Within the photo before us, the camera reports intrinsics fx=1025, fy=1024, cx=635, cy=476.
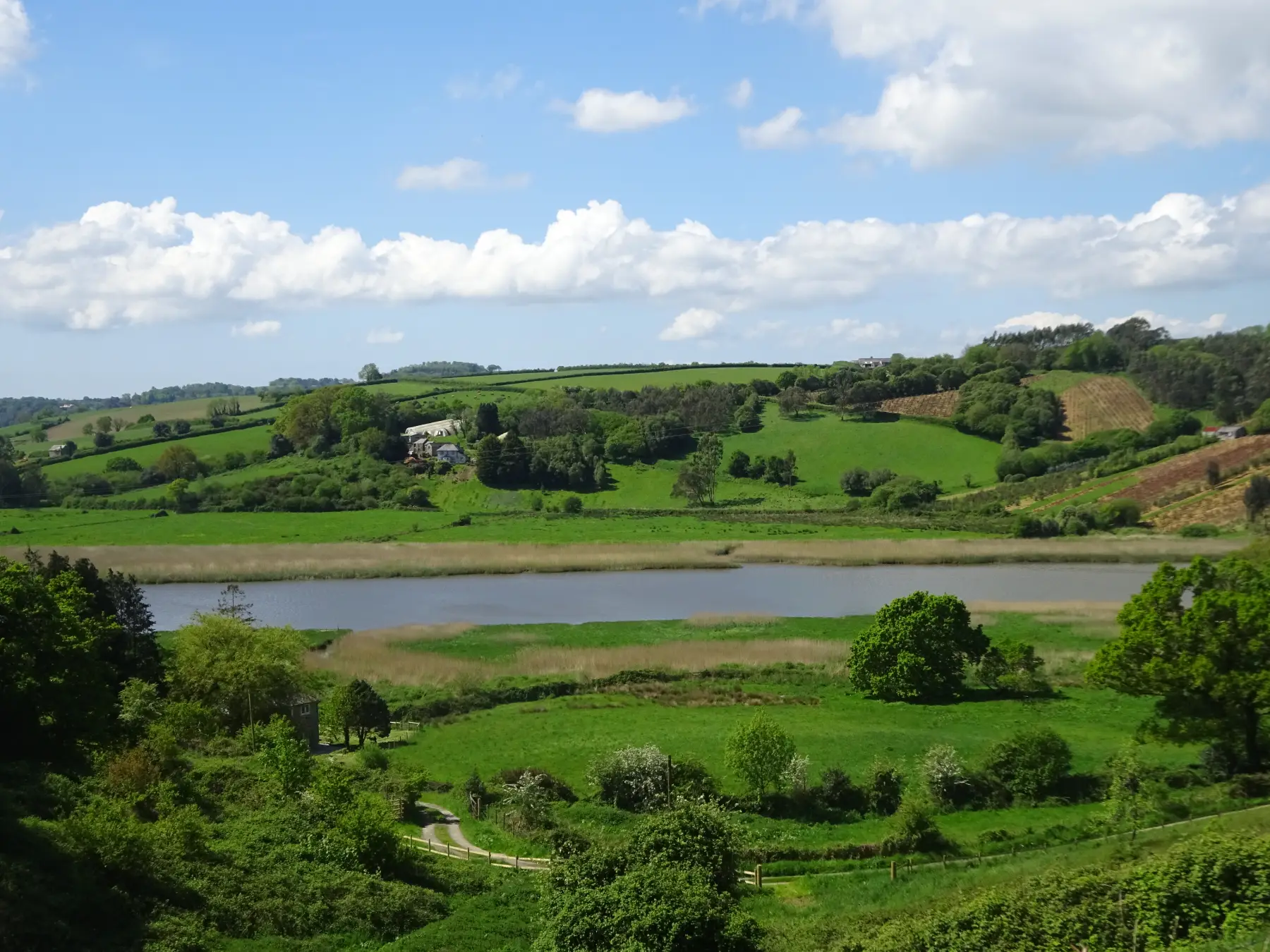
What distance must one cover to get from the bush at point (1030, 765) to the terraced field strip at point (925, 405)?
4369 inches

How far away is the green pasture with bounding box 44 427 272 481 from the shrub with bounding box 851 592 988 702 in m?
107

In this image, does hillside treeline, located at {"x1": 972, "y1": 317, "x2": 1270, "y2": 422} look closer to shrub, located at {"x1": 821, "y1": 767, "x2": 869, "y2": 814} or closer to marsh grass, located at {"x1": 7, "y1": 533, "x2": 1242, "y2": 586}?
marsh grass, located at {"x1": 7, "y1": 533, "x2": 1242, "y2": 586}

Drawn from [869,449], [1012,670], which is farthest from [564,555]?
[869,449]

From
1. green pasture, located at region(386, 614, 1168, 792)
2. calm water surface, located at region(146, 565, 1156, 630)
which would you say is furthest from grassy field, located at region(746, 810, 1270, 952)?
calm water surface, located at region(146, 565, 1156, 630)

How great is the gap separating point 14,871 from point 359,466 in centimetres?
11061

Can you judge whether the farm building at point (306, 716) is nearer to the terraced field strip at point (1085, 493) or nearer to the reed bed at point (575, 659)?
the reed bed at point (575, 659)

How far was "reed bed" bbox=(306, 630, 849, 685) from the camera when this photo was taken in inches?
2085

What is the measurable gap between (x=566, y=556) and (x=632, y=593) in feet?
38.2

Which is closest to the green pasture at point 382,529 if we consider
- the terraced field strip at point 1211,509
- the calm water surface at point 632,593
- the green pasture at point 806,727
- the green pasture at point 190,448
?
the calm water surface at point 632,593

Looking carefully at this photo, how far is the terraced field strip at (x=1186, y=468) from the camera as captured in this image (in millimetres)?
99000

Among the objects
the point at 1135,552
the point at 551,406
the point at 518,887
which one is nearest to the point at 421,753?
the point at 518,887

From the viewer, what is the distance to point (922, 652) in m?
46.0

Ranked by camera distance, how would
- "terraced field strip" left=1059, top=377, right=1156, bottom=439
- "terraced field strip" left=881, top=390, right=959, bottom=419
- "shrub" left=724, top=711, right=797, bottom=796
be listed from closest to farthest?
"shrub" left=724, top=711, right=797, bottom=796 < "terraced field strip" left=1059, top=377, right=1156, bottom=439 < "terraced field strip" left=881, top=390, right=959, bottom=419

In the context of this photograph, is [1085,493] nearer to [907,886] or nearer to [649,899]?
[907,886]
